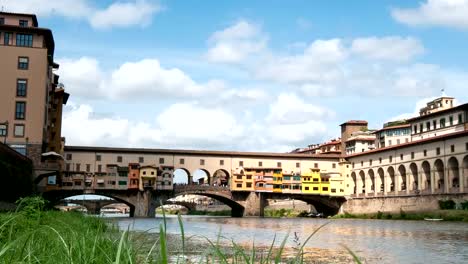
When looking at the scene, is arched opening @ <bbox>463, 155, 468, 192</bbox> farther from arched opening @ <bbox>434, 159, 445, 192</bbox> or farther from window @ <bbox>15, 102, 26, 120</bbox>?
window @ <bbox>15, 102, 26, 120</bbox>

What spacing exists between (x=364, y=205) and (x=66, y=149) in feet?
142

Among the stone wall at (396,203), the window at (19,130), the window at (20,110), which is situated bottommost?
the stone wall at (396,203)

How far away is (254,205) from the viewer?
275ft

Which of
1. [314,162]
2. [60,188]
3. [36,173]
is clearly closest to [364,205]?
[314,162]

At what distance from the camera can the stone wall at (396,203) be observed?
210 feet

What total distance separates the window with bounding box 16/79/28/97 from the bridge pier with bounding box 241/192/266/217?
1571 inches

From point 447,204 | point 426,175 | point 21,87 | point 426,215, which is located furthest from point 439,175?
point 21,87

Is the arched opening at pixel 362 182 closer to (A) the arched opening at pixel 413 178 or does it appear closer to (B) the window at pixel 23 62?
(A) the arched opening at pixel 413 178

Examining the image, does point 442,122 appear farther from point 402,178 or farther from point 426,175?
point 426,175

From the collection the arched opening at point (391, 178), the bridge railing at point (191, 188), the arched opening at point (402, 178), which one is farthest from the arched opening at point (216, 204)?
the arched opening at point (402, 178)

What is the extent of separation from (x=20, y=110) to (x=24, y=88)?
2.13 meters

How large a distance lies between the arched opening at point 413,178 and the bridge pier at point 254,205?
2223 cm

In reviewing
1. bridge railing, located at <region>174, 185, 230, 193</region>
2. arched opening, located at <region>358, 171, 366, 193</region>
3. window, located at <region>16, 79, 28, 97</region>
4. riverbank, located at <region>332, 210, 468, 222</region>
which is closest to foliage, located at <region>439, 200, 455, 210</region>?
riverbank, located at <region>332, 210, 468, 222</region>

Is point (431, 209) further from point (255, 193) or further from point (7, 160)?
point (7, 160)
